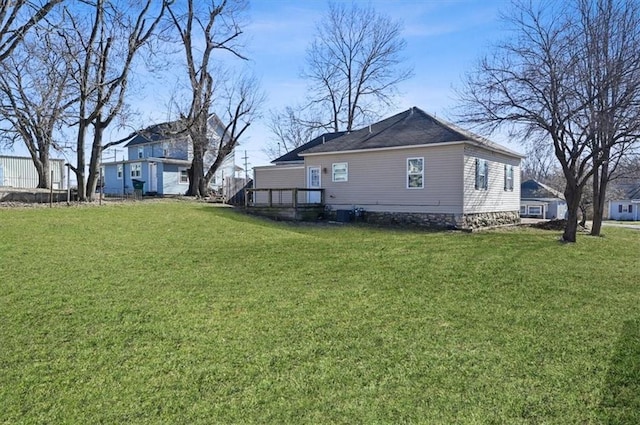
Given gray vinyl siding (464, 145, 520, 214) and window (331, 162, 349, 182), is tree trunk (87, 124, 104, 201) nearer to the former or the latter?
window (331, 162, 349, 182)

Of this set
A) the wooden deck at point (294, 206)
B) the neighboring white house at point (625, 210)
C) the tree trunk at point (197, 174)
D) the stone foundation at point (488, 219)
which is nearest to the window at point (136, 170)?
the tree trunk at point (197, 174)

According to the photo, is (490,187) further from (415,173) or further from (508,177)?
(415,173)

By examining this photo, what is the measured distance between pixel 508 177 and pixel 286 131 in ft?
82.0

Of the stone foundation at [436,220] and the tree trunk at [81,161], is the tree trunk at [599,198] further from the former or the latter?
the tree trunk at [81,161]

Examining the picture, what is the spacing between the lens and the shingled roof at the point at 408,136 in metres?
15.6

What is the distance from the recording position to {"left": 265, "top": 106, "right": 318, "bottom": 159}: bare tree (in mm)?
38062

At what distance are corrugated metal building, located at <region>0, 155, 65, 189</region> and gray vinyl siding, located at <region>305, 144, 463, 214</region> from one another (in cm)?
1930

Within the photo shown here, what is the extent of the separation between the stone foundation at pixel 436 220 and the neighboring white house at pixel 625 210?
35840 millimetres

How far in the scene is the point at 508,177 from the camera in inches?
765

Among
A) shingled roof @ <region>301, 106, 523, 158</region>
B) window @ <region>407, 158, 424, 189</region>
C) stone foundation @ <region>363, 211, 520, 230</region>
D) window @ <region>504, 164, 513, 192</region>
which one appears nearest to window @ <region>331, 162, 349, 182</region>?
shingled roof @ <region>301, 106, 523, 158</region>

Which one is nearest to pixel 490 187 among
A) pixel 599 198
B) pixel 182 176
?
pixel 599 198

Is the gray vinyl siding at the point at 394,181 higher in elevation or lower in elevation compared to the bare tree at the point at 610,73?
lower

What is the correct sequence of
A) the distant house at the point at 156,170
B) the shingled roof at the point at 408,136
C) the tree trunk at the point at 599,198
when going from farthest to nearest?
the distant house at the point at 156,170
the tree trunk at the point at 599,198
the shingled roof at the point at 408,136

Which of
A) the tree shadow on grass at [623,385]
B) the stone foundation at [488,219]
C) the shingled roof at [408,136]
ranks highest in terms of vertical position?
the shingled roof at [408,136]
